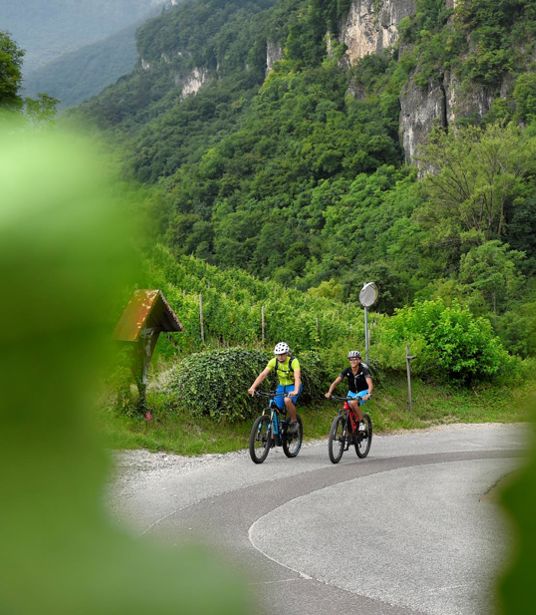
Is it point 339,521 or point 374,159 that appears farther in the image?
point 374,159

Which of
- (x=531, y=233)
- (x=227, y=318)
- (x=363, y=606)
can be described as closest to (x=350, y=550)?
(x=363, y=606)

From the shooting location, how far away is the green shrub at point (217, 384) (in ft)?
28.7

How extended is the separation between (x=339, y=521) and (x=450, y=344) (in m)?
9.16

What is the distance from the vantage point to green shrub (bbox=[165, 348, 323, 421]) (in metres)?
8.73

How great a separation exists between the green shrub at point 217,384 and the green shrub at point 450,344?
175 inches

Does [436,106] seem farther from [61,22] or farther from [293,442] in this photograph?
[61,22]

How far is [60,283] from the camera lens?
0.95ft

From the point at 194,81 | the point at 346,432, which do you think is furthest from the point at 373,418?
the point at 194,81

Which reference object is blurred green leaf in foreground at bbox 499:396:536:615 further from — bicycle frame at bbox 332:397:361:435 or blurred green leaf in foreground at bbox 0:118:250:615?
bicycle frame at bbox 332:397:361:435

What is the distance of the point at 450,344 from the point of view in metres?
13.8

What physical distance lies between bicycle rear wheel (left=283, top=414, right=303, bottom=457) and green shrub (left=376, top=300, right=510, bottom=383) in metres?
5.76

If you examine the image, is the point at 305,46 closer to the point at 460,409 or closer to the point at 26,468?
the point at 460,409

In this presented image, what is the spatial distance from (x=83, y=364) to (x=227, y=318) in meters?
12.5

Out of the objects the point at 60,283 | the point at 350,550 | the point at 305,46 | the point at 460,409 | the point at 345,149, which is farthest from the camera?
the point at 305,46
